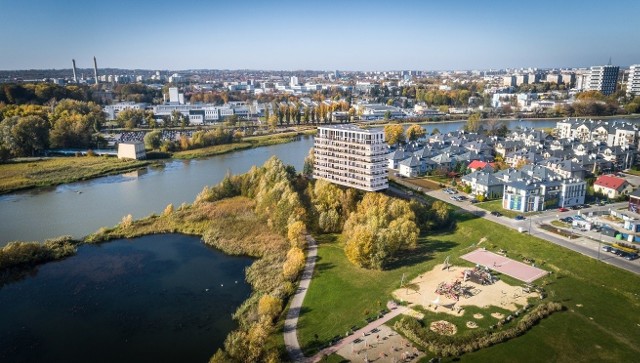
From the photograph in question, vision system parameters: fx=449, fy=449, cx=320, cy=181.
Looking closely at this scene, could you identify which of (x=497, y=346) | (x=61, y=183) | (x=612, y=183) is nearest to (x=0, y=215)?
(x=61, y=183)

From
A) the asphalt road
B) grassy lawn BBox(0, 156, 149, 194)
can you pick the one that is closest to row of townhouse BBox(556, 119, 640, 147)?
the asphalt road

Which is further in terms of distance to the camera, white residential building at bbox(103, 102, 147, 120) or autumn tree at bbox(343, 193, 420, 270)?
white residential building at bbox(103, 102, 147, 120)

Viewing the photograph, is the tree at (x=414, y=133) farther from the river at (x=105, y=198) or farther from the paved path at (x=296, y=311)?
the paved path at (x=296, y=311)

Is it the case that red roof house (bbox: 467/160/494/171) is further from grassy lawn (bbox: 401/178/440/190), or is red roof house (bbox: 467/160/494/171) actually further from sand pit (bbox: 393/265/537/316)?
sand pit (bbox: 393/265/537/316)

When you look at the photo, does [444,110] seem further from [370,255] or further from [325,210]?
[370,255]

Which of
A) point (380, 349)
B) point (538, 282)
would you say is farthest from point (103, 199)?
point (538, 282)

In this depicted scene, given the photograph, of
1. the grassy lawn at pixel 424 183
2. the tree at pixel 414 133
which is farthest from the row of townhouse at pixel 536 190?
the tree at pixel 414 133
